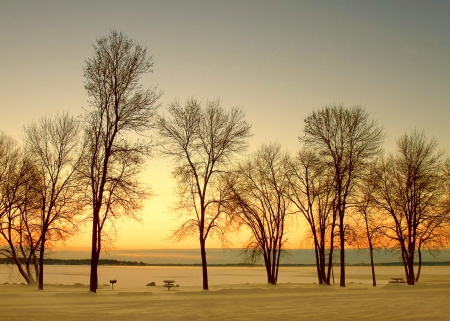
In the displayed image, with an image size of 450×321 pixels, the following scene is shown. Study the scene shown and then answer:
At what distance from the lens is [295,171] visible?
41.4 m

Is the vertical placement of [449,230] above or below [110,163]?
below

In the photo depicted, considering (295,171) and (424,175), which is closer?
(424,175)

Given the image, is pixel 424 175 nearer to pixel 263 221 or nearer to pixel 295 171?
pixel 295 171

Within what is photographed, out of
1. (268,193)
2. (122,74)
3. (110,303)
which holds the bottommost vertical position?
(110,303)

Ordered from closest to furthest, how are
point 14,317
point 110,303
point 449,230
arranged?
point 14,317 < point 110,303 < point 449,230

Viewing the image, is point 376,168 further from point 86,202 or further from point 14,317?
point 14,317

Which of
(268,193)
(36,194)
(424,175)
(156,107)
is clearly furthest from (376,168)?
(36,194)

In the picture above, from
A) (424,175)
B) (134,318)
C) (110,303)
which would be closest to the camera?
(134,318)

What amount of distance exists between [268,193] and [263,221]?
9.34ft

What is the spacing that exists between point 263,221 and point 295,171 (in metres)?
5.96

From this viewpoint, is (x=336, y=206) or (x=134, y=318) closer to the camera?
(x=134, y=318)

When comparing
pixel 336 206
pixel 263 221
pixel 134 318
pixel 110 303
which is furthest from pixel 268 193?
pixel 134 318

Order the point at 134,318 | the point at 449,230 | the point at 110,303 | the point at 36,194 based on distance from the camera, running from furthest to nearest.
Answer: the point at 449,230
the point at 36,194
the point at 110,303
the point at 134,318

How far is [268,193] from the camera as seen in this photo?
141 feet
